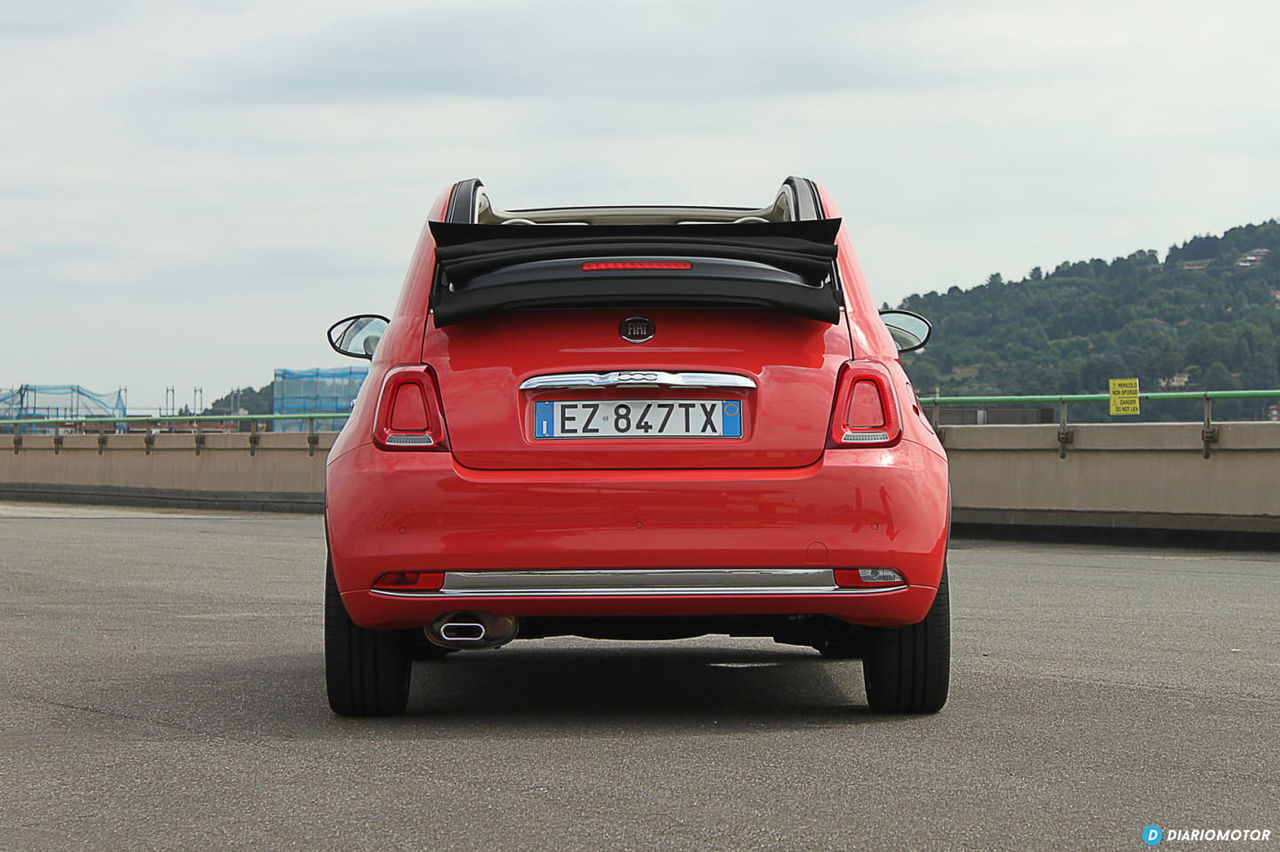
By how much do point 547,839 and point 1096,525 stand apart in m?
16.1

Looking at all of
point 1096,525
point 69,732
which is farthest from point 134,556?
point 69,732

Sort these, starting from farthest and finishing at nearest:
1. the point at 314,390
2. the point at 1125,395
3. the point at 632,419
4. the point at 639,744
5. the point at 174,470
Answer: the point at 314,390
the point at 174,470
the point at 1125,395
the point at 632,419
the point at 639,744

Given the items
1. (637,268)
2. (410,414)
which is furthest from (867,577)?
(410,414)

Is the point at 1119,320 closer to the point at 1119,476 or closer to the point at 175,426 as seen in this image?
the point at 175,426

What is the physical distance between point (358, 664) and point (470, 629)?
0.44 meters

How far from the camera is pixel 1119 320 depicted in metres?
78.0

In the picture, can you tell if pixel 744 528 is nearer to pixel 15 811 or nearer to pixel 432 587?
pixel 432 587

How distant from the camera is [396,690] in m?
5.59

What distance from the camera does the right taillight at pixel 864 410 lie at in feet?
17.1

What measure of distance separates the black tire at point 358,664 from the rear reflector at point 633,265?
1229 millimetres

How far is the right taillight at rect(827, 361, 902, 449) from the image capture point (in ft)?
17.1

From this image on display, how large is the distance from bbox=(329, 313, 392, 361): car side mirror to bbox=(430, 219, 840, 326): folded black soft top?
1040mm

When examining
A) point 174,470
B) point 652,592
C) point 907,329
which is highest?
point 907,329

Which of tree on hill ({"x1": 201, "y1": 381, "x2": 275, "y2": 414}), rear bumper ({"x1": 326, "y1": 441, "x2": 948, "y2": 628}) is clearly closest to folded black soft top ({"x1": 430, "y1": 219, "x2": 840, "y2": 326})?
rear bumper ({"x1": 326, "y1": 441, "x2": 948, "y2": 628})
